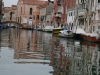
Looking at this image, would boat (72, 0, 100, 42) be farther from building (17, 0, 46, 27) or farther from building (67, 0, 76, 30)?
building (17, 0, 46, 27)

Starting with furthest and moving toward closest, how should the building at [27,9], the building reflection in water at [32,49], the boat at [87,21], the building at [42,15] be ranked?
the building at [27,9]
the building at [42,15]
the boat at [87,21]
the building reflection in water at [32,49]

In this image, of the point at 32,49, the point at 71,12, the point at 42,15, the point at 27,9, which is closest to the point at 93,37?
the point at 32,49

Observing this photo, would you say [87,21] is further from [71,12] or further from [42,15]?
[42,15]

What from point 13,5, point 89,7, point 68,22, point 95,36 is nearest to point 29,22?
point 13,5

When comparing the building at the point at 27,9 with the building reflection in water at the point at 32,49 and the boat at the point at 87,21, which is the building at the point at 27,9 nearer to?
the boat at the point at 87,21

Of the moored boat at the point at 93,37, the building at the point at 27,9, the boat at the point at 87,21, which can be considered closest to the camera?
the moored boat at the point at 93,37

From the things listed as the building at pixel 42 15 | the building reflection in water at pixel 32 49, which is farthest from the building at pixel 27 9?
the building reflection in water at pixel 32 49

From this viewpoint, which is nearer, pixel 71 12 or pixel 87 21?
pixel 87 21

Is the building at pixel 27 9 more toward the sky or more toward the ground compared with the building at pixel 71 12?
more toward the sky

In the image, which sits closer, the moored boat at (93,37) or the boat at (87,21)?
the moored boat at (93,37)

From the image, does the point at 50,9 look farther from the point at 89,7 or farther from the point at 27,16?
the point at 89,7

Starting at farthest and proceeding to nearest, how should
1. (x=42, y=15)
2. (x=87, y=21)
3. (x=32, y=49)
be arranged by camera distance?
1. (x=42, y=15)
2. (x=87, y=21)
3. (x=32, y=49)

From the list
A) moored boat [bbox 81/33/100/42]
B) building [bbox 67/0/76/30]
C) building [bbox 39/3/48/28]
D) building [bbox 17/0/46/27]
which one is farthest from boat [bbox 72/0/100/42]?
building [bbox 17/0/46/27]

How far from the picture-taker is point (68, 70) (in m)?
12.0
